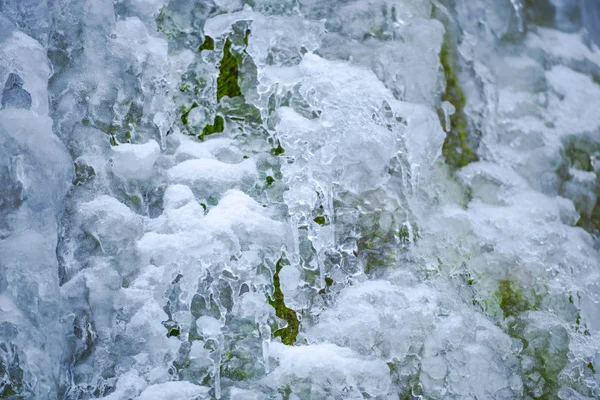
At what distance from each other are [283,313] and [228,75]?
99 centimetres

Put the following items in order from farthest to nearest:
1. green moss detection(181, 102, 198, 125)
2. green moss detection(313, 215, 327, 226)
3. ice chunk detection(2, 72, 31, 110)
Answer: green moss detection(181, 102, 198, 125), green moss detection(313, 215, 327, 226), ice chunk detection(2, 72, 31, 110)

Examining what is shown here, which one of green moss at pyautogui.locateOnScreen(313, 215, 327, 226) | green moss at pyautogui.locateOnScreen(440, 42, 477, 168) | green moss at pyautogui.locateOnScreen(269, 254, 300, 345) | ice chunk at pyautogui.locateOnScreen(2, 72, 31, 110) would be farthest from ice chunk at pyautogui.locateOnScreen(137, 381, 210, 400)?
green moss at pyautogui.locateOnScreen(440, 42, 477, 168)

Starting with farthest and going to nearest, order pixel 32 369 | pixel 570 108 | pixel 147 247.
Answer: pixel 570 108
pixel 147 247
pixel 32 369

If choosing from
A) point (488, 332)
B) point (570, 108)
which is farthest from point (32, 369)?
point (570, 108)

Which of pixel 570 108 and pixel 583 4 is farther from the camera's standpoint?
pixel 583 4

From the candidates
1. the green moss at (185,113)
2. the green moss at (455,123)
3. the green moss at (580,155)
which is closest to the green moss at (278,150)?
the green moss at (185,113)

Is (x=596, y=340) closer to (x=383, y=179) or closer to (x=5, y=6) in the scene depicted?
(x=383, y=179)

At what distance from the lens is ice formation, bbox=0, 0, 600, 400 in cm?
216

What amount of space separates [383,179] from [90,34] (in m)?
1.22

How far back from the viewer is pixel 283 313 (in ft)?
8.00

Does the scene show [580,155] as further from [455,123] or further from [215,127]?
[215,127]

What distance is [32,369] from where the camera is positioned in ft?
6.60

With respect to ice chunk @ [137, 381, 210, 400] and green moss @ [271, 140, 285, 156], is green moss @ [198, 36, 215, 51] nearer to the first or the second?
green moss @ [271, 140, 285, 156]

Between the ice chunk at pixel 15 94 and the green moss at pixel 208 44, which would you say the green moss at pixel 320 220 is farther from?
the ice chunk at pixel 15 94
